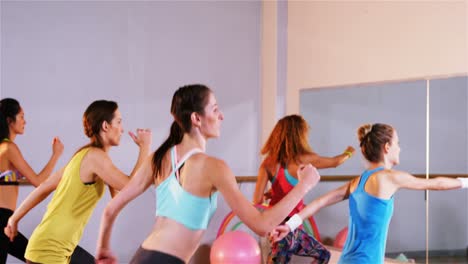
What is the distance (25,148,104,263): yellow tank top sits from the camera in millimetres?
3471

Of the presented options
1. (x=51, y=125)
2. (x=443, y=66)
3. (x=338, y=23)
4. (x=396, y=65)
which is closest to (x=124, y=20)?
(x=51, y=125)

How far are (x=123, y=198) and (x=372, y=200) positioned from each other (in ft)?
4.22

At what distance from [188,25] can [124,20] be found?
670 mm

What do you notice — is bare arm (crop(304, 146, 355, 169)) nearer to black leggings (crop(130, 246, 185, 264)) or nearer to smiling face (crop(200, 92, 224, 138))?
smiling face (crop(200, 92, 224, 138))

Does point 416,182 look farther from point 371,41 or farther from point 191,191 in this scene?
point 371,41

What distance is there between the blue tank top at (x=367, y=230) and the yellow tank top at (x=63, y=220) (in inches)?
50.1

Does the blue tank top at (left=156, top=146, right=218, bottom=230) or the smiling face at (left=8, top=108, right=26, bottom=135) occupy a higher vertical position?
the smiling face at (left=8, top=108, right=26, bottom=135)

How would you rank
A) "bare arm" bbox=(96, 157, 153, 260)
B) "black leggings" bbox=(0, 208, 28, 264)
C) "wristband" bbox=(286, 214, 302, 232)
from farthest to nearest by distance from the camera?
"black leggings" bbox=(0, 208, 28, 264) < "wristband" bbox=(286, 214, 302, 232) < "bare arm" bbox=(96, 157, 153, 260)

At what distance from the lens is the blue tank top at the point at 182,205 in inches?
101

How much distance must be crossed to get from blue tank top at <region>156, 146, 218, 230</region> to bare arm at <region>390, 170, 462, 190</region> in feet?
4.23

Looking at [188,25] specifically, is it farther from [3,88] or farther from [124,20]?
[3,88]

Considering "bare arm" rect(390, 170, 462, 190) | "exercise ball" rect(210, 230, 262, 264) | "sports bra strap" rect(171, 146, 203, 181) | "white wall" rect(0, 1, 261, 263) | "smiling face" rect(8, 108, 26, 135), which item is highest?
"white wall" rect(0, 1, 261, 263)

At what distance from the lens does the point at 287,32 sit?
6996mm

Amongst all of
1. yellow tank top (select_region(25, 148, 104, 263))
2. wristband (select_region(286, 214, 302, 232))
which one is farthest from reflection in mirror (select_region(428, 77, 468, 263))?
yellow tank top (select_region(25, 148, 104, 263))
